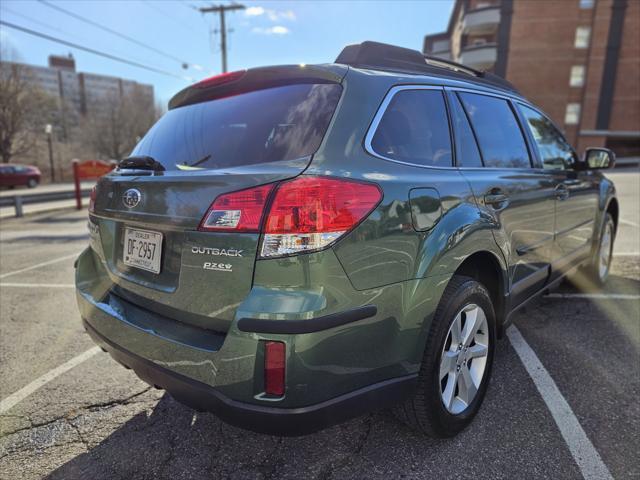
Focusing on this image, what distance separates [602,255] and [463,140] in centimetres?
318

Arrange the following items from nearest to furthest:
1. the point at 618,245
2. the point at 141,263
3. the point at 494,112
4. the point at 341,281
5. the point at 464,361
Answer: the point at 341,281 < the point at 141,263 < the point at 464,361 < the point at 494,112 < the point at 618,245

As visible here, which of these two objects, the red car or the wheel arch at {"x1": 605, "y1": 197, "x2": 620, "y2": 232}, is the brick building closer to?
the red car

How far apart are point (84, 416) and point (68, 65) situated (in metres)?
111

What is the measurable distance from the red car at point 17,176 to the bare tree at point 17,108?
1308 centimetres

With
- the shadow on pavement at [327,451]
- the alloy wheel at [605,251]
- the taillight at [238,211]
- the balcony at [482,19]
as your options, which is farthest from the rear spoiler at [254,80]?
the balcony at [482,19]

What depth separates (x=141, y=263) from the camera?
198 centimetres

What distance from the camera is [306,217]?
5.07ft

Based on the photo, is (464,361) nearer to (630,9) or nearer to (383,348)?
(383,348)

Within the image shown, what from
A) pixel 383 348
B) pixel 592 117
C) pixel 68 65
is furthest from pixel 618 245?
pixel 68 65

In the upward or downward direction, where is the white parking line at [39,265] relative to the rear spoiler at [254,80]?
downward

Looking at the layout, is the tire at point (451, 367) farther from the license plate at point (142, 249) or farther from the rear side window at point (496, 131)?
the license plate at point (142, 249)

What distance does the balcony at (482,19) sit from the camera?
36312 millimetres

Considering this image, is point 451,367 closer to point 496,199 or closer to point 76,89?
point 496,199

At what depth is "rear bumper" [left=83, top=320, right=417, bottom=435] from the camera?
1560 millimetres
